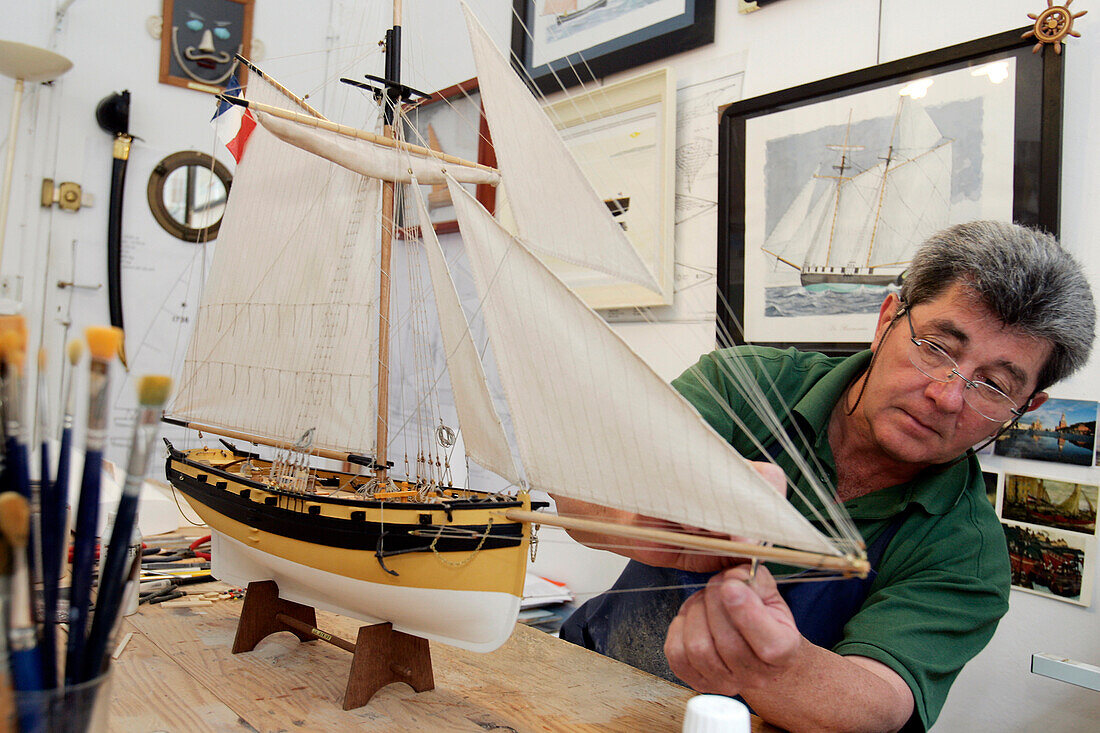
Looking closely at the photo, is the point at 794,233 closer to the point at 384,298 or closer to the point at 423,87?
the point at 384,298

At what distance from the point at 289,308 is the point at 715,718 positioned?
0.89 m

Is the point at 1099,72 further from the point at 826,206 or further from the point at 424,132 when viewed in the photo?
the point at 424,132

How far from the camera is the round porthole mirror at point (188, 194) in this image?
7.04ft

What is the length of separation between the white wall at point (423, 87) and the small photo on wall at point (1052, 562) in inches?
0.9

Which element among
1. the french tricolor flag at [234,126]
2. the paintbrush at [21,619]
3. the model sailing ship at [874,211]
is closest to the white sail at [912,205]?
the model sailing ship at [874,211]

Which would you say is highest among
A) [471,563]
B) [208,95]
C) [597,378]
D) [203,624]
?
[208,95]

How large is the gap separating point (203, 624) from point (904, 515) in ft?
3.26

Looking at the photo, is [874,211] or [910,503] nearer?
[910,503]

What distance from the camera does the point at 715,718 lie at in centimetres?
58

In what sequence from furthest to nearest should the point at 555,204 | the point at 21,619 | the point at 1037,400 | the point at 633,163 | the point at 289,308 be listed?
the point at 633,163, the point at 289,308, the point at 1037,400, the point at 555,204, the point at 21,619

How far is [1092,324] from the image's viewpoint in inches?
34.0

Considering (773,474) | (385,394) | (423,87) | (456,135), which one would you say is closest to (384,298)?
(385,394)

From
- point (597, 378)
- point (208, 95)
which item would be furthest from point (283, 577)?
point (208, 95)

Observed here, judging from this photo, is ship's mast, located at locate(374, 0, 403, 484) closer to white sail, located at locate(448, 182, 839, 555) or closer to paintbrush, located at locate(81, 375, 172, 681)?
white sail, located at locate(448, 182, 839, 555)
